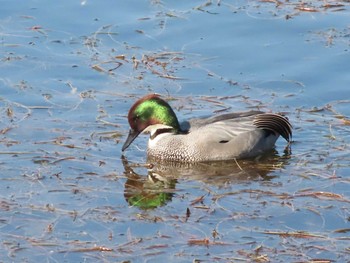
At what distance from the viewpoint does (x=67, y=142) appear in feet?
38.8

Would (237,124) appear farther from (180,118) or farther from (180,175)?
(180,175)

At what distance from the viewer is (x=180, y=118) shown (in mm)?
12656

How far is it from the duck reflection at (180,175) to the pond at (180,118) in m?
0.02

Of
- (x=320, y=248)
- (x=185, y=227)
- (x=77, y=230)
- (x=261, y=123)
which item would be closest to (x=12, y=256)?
(x=77, y=230)

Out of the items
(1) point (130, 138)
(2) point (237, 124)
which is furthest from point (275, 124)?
(1) point (130, 138)

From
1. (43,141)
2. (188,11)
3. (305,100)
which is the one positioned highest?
(188,11)

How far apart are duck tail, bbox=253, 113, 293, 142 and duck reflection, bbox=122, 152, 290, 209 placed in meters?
0.24

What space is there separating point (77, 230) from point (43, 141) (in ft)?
7.94

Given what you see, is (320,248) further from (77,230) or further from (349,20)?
(349,20)

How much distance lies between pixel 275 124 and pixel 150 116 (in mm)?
1259

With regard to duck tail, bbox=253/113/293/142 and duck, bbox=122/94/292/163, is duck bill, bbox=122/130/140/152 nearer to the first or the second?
duck, bbox=122/94/292/163

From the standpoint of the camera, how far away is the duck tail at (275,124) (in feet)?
39.1

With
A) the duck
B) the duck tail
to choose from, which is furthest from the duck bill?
the duck tail

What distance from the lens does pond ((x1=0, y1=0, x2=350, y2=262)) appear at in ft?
31.0
